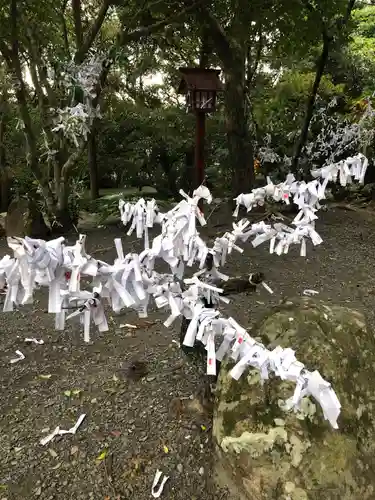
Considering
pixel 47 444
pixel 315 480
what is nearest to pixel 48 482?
pixel 47 444

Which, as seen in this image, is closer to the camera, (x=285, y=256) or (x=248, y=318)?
(x=248, y=318)

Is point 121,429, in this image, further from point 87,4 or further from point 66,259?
point 87,4

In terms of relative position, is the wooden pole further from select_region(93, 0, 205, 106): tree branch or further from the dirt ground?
the dirt ground

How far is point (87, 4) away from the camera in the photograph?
→ 7070 millimetres

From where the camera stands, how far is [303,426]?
1.86m

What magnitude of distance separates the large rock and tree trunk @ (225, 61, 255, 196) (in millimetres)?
4155

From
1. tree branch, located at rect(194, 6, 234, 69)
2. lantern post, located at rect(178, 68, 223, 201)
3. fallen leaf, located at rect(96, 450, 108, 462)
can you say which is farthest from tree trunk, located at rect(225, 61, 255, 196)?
fallen leaf, located at rect(96, 450, 108, 462)

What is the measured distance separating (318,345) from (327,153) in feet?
18.6

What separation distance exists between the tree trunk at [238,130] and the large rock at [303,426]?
4155 mm

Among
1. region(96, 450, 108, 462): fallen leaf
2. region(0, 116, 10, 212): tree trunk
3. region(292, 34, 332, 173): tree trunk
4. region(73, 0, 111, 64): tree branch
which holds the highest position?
region(73, 0, 111, 64): tree branch

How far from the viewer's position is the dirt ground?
202cm

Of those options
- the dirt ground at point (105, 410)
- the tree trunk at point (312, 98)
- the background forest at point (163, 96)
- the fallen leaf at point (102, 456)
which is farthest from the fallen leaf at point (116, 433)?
the tree trunk at point (312, 98)

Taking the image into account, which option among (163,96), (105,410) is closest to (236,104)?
(105,410)

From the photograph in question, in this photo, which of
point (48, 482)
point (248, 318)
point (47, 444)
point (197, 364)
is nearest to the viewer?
point (48, 482)
